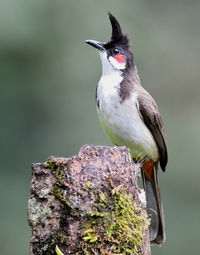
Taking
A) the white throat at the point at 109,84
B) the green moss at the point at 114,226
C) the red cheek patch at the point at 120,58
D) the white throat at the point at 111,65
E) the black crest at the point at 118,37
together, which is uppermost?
the black crest at the point at 118,37

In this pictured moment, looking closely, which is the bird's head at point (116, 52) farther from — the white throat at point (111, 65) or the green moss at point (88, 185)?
the green moss at point (88, 185)

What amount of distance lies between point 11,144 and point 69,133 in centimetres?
94

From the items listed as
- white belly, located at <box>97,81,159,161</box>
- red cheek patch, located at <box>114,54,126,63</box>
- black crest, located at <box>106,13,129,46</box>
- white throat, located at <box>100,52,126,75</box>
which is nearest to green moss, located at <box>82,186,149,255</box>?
white belly, located at <box>97,81,159,161</box>

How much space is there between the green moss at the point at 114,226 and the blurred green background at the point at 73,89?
4262 mm

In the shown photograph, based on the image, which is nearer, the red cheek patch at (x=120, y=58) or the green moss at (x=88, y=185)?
the green moss at (x=88, y=185)

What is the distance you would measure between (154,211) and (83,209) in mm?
2115

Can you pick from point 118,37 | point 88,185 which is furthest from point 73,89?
point 88,185

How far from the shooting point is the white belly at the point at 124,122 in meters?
4.65

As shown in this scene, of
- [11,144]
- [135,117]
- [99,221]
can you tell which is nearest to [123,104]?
[135,117]

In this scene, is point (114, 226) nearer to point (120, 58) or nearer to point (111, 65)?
point (111, 65)

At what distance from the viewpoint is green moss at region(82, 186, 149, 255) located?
2627 mm

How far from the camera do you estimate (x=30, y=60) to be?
8969mm

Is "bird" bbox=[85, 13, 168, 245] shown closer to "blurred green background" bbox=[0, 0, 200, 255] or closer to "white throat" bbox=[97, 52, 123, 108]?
"white throat" bbox=[97, 52, 123, 108]

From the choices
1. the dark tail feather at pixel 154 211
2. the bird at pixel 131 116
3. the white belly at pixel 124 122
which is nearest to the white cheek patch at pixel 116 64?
the bird at pixel 131 116
